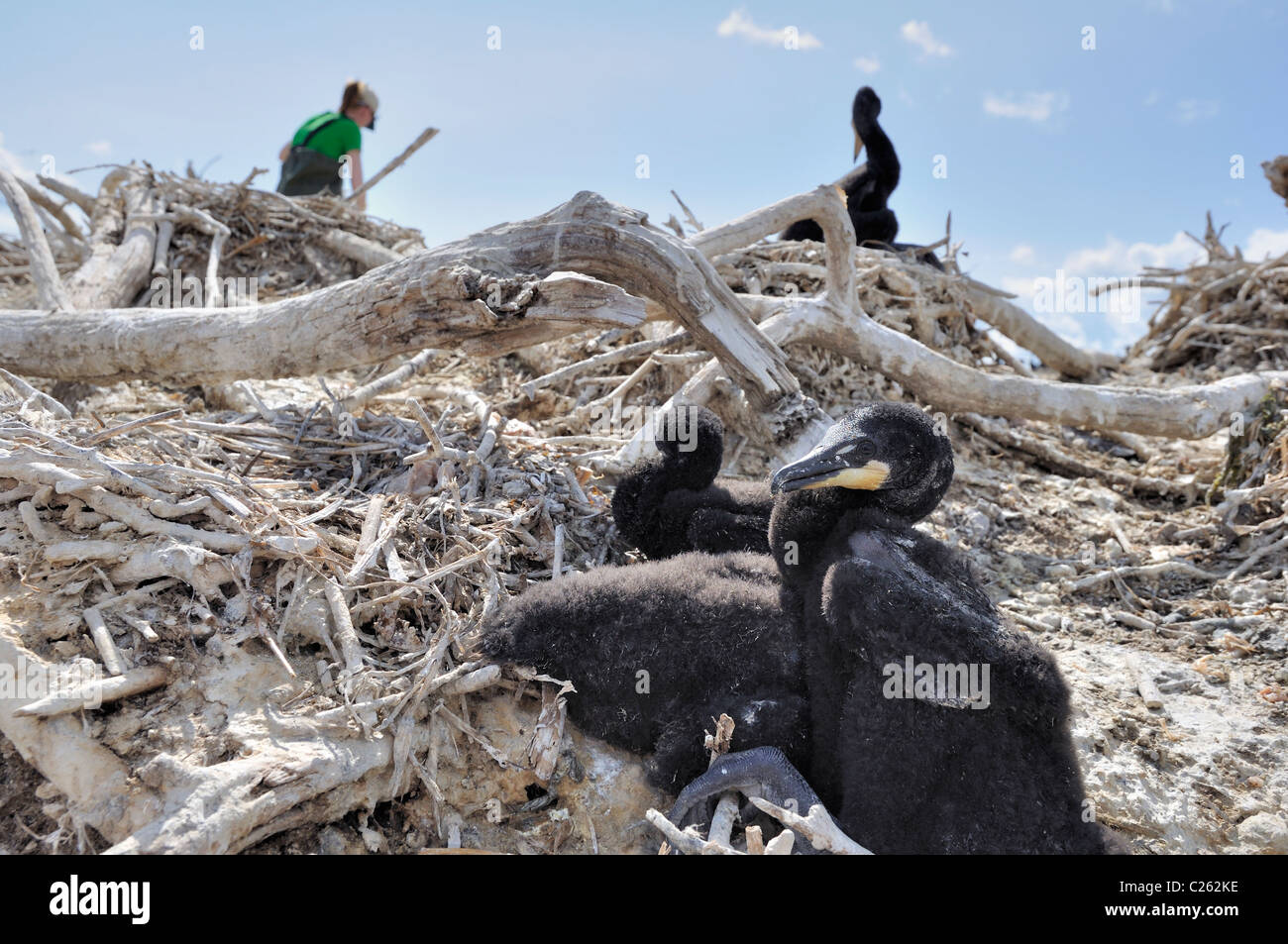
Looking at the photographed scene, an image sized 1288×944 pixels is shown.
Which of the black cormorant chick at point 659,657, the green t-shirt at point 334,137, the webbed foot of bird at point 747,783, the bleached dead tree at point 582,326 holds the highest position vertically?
the green t-shirt at point 334,137

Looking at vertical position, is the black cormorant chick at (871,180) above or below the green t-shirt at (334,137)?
below

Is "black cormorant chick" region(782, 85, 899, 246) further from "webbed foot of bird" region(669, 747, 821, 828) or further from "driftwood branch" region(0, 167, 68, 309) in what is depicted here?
"webbed foot of bird" region(669, 747, 821, 828)

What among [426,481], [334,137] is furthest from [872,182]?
[426,481]

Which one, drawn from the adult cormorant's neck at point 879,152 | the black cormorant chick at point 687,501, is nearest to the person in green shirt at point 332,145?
the adult cormorant's neck at point 879,152

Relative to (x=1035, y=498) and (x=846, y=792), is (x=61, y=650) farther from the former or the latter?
(x=1035, y=498)

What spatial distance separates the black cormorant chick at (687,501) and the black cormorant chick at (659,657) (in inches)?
25.5

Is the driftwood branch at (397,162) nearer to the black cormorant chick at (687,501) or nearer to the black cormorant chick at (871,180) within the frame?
the black cormorant chick at (871,180)

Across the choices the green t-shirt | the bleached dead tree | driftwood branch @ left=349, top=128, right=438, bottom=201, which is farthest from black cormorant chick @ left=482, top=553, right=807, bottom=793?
the green t-shirt

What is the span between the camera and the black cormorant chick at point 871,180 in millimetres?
8773

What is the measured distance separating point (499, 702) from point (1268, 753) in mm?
2789

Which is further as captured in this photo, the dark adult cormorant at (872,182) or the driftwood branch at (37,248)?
the dark adult cormorant at (872,182)

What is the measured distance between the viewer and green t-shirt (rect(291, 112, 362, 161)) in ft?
30.0

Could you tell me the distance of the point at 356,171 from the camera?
9.38 m

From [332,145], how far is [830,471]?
324 inches
